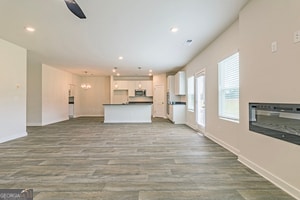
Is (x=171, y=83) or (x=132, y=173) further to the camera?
(x=171, y=83)

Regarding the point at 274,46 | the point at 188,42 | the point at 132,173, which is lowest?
the point at 132,173

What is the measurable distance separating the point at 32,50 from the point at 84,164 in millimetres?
4808

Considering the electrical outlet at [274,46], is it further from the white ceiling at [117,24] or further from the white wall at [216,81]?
the white wall at [216,81]

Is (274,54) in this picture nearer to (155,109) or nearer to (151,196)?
(151,196)

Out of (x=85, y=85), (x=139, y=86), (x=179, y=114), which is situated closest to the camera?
(x=179, y=114)

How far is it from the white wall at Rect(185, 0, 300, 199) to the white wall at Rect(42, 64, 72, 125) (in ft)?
25.5

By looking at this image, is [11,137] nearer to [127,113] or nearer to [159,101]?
[127,113]

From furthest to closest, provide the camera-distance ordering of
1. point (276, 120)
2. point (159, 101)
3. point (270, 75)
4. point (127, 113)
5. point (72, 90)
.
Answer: point (159, 101) < point (72, 90) < point (127, 113) < point (270, 75) < point (276, 120)

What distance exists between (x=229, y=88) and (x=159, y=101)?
27.9 ft

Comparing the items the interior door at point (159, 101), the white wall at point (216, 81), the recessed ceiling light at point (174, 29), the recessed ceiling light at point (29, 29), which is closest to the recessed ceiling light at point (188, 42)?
the white wall at point (216, 81)

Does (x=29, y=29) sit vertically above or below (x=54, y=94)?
above

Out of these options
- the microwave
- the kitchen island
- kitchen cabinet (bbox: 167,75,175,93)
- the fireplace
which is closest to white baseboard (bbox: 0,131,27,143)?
the kitchen island

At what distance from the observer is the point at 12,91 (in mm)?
6031

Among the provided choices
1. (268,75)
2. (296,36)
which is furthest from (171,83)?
(296,36)
